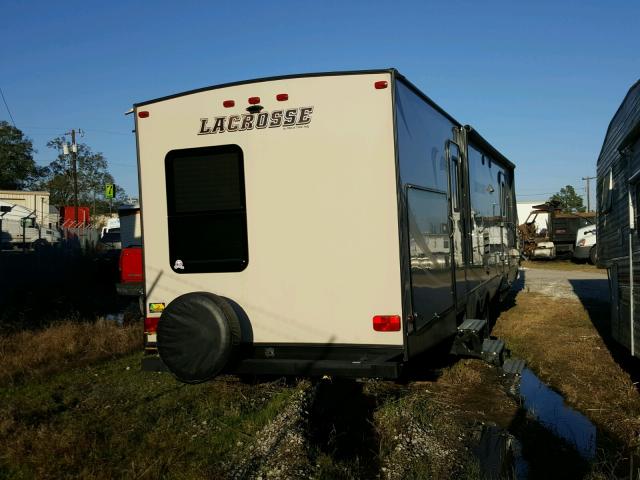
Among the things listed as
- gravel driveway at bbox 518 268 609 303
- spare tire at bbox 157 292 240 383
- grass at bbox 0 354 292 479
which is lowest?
grass at bbox 0 354 292 479

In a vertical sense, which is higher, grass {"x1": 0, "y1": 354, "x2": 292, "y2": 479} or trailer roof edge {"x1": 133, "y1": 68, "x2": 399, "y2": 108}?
trailer roof edge {"x1": 133, "y1": 68, "x2": 399, "y2": 108}

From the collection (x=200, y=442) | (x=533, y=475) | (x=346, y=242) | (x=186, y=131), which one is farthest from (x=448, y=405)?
(x=186, y=131)

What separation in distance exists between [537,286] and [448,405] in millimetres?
12891

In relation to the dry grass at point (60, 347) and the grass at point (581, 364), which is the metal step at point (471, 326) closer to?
the grass at point (581, 364)

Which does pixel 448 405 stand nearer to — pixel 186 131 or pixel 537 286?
pixel 186 131

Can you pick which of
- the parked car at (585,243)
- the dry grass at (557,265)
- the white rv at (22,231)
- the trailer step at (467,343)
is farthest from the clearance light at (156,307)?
the parked car at (585,243)

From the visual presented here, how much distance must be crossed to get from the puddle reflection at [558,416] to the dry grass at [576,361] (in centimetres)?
11

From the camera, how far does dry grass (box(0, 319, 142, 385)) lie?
8.15 m

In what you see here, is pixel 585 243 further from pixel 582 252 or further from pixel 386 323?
pixel 386 323

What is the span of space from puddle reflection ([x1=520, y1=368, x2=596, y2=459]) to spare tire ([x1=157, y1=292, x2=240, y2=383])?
122 inches

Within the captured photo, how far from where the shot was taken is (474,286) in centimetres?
853

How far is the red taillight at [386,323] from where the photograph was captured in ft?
17.6

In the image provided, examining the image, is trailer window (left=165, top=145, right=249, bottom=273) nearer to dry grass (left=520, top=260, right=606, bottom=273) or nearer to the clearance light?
the clearance light

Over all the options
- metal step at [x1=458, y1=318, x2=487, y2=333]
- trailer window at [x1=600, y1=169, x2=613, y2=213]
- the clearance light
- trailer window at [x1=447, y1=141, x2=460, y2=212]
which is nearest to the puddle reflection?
metal step at [x1=458, y1=318, x2=487, y2=333]
